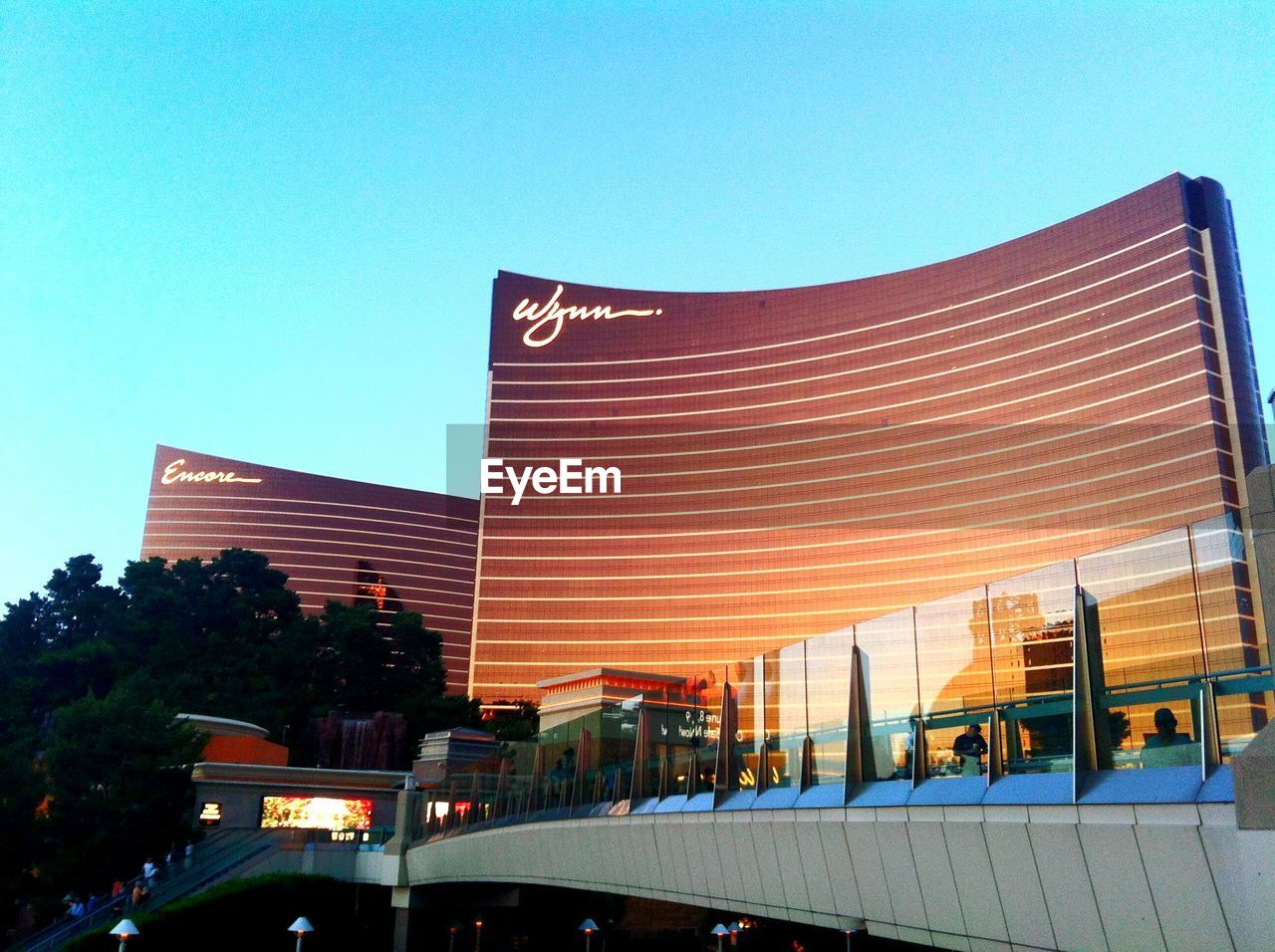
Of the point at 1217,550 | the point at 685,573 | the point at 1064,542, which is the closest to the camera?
the point at 1217,550

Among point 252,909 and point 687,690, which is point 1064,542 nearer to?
point 252,909

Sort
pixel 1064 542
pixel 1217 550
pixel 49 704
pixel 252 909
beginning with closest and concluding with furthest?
pixel 1217 550, pixel 252 909, pixel 49 704, pixel 1064 542

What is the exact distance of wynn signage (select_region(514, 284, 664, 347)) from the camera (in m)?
128

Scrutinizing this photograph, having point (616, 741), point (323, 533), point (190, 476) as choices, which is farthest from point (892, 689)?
point (190, 476)

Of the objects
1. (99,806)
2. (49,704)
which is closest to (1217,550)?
(99,806)

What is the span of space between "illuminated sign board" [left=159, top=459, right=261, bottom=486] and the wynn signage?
1929 inches

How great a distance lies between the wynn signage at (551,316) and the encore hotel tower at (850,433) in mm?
271

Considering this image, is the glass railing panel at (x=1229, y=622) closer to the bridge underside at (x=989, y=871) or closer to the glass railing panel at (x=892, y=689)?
the bridge underside at (x=989, y=871)

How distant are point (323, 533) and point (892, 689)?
14712 cm

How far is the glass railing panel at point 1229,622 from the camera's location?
923cm

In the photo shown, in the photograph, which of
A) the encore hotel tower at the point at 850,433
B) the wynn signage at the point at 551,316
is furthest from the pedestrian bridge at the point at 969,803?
the wynn signage at the point at 551,316

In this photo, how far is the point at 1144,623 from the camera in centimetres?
1053

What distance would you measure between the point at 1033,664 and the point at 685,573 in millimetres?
104159

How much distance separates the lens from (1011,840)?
11.2 m
